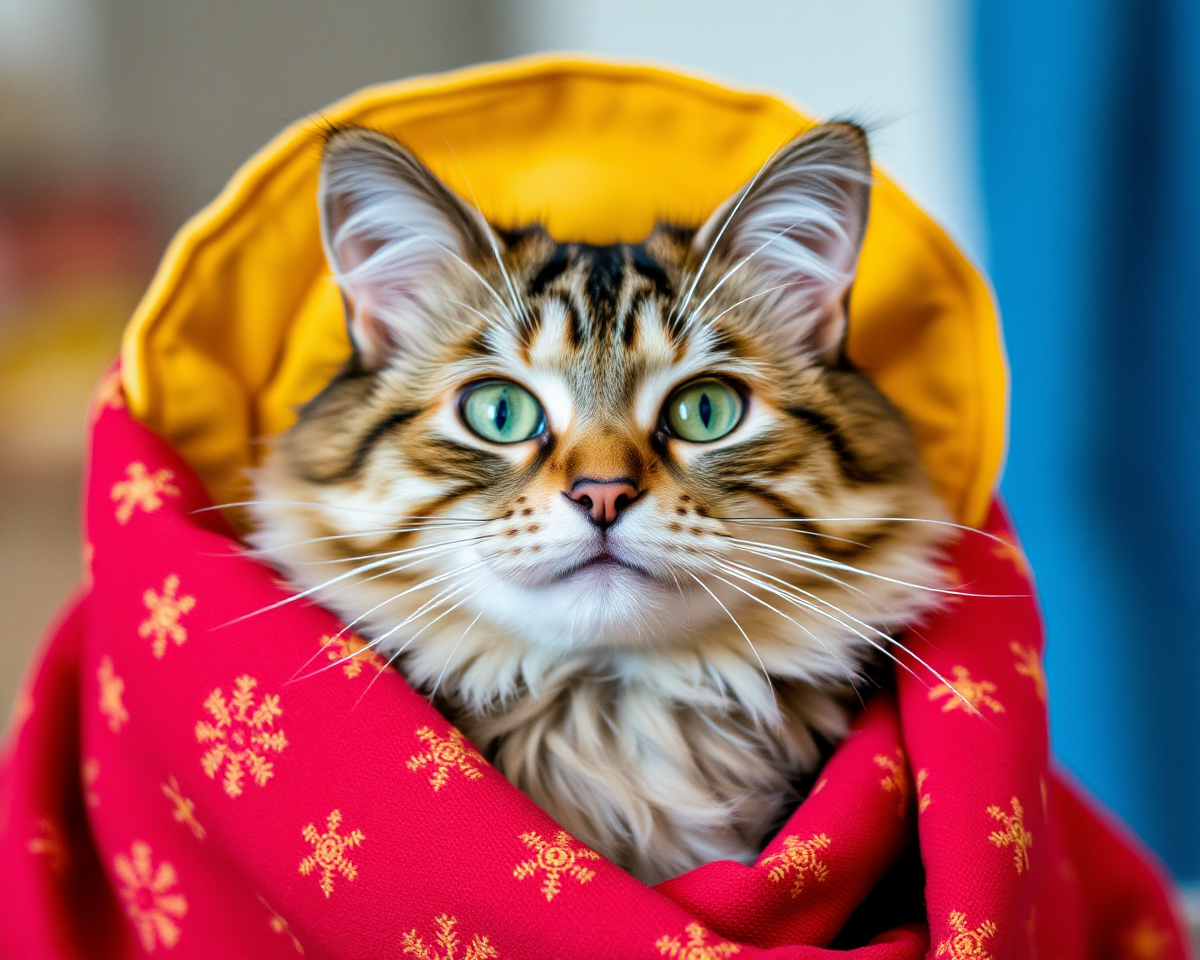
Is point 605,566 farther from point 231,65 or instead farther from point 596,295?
point 231,65

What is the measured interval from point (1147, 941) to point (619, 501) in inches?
34.7

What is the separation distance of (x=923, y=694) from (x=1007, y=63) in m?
1.30

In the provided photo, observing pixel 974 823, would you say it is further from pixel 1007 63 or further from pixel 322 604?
pixel 1007 63

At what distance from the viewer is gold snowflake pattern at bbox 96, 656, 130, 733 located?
3.14ft

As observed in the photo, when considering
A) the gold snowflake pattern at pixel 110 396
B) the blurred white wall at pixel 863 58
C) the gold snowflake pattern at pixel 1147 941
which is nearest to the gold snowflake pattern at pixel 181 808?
the gold snowflake pattern at pixel 110 396

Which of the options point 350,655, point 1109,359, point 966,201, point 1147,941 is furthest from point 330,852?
point 966,201

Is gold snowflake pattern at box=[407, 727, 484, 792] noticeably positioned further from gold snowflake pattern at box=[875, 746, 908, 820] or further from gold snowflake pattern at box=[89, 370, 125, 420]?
gold snowflake pattern at box=[89, 370, 125, 420]

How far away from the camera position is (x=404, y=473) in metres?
0.95

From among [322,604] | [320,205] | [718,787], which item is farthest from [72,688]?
[718,787]

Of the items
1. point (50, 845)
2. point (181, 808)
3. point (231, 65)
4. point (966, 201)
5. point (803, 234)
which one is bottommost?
point (50, 845)

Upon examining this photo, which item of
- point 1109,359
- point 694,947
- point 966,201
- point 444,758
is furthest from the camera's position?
point 966,201

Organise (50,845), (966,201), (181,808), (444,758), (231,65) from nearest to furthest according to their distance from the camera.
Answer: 1. (444,758)
2. (181,808)
3. (50,845)
4. (966,201)
5. (231,65)

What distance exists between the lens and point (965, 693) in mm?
877

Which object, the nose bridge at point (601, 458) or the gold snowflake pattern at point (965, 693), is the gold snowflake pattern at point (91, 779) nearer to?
the nose bridge at point (601, 458)
